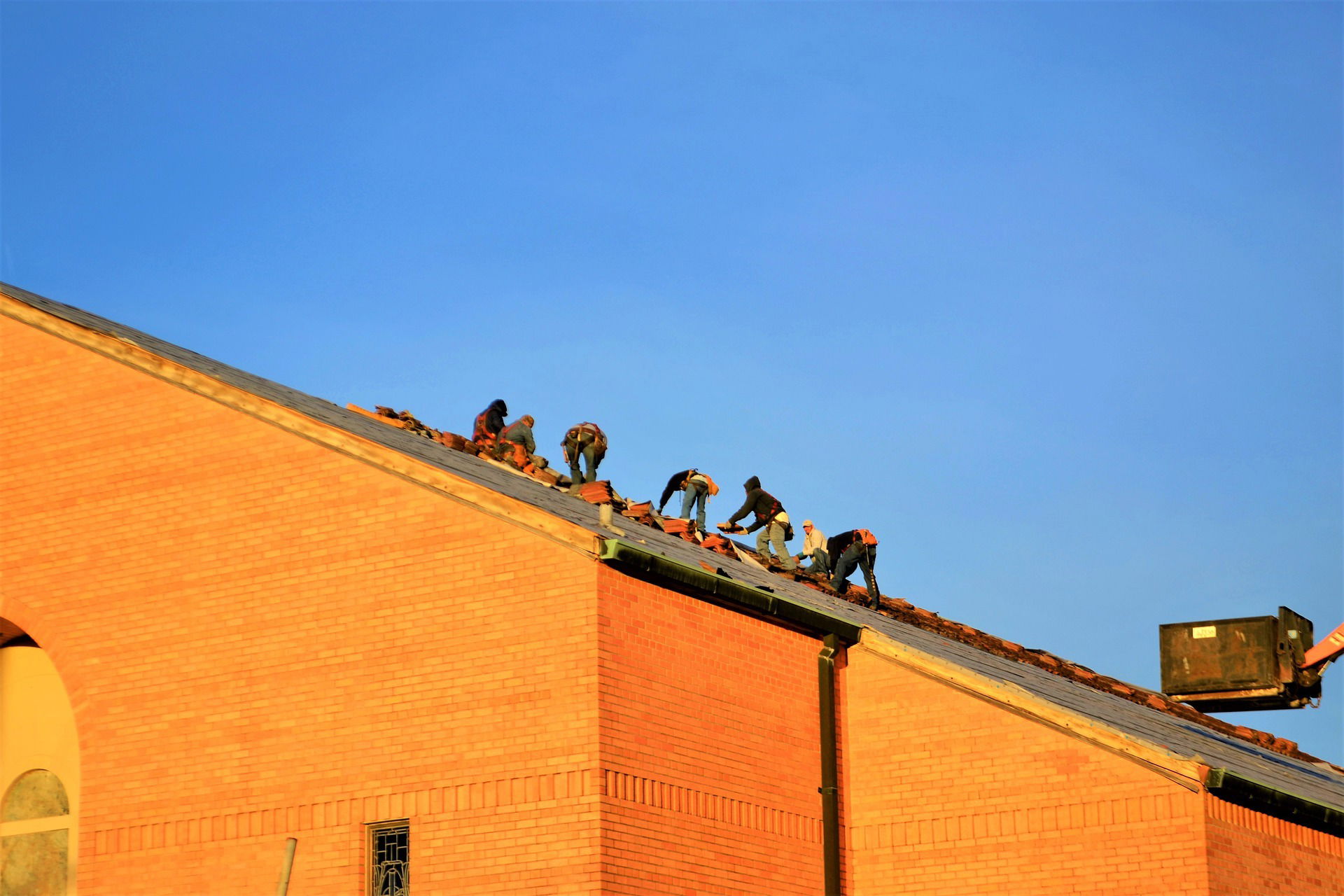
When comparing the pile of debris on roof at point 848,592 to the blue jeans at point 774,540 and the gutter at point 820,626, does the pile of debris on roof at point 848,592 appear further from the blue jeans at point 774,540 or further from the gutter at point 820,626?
the gutter at point 820,626

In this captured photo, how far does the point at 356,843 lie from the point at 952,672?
619 cm

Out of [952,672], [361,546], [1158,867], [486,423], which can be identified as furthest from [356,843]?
[486,423]

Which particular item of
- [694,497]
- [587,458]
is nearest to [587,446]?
[587,458]

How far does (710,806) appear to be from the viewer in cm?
1625

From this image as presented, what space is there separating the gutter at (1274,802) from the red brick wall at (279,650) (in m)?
5.87

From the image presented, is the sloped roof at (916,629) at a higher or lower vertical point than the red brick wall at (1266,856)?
higher

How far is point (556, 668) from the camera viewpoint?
1539cm

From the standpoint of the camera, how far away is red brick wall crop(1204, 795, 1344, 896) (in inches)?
629

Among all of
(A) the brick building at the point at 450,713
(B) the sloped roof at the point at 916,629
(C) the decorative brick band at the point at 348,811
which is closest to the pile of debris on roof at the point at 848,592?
(B) the sloped roof at the point at 916,629

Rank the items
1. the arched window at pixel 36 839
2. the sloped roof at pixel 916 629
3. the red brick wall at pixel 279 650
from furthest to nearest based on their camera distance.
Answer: the sloped roof at pixel 916 629 < the arched window at pixel 36 839 < the red brick wall at pixel 279 650

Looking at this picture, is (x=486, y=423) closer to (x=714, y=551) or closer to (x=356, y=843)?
(x=714, y=551)

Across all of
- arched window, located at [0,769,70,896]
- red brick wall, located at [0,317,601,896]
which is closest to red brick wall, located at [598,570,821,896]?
red brick wall, located at [0,317,601,896]

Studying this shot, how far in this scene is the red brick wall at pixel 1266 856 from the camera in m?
16.0

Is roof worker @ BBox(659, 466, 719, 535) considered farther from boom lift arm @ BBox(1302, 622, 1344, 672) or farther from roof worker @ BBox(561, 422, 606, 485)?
boom lift arm @ BBox(1302, 622, 1344, 672)
